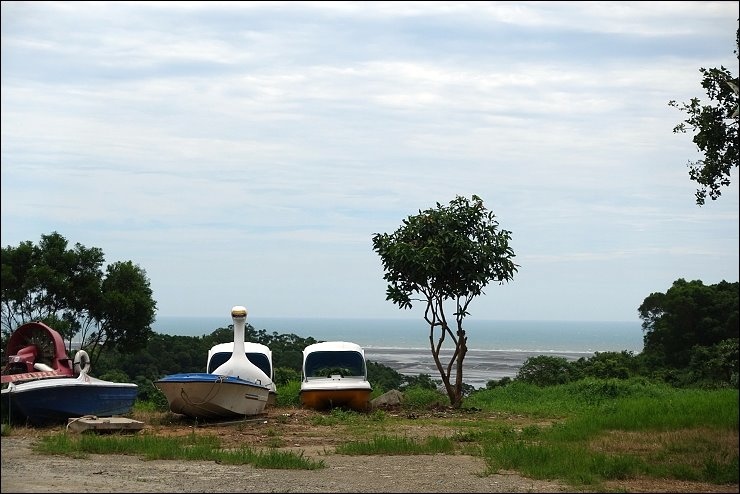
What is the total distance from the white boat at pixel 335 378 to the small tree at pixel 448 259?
1.79 m

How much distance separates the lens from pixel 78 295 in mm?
28266

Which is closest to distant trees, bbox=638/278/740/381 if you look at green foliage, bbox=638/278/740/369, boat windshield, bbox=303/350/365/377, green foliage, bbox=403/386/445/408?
green foliage, bbox=638/278/740/369

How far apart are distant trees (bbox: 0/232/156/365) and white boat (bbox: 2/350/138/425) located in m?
8.62

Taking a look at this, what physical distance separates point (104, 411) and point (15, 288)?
9681 millimetres

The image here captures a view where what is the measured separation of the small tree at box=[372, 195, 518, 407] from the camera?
23.4m

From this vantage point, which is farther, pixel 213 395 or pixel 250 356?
pixel 250 356

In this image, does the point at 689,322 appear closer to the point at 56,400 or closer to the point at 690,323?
the point at 690,323

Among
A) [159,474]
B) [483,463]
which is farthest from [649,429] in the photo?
[159,474]

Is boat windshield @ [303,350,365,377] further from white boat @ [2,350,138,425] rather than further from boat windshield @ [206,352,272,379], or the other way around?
white boat @ [2,350,138,425]

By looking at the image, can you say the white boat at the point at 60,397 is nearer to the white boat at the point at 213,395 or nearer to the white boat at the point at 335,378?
the white boat at the point at 213,395

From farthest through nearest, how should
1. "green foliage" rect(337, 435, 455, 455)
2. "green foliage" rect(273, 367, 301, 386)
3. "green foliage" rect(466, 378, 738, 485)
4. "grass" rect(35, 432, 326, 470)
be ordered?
"green foliage" rect(273, 367, 301, 386), "green foliage" rect(337, 435, 455, 455), "grass" rect(35, 432, 326, 470), "green foliage" rect(466, 378, 738, 485)

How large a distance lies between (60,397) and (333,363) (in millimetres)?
7857

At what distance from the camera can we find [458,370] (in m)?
23.9

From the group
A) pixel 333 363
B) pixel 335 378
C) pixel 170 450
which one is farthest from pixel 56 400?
pixel 333 363
